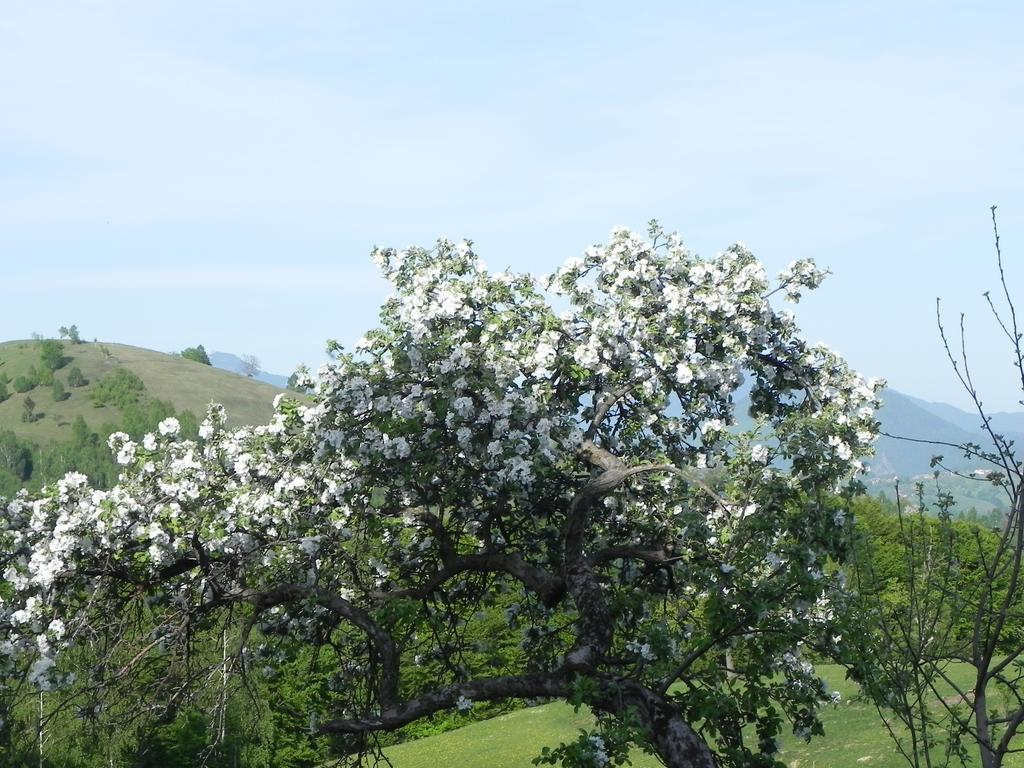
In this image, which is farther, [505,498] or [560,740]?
[560,740]

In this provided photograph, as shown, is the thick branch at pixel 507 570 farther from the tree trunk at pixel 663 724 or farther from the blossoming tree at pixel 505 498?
the tree trunk at pixel 663 724

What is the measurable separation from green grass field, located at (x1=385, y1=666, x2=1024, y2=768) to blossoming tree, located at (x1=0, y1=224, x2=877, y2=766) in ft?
28.8

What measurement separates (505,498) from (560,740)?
23480 millimetres

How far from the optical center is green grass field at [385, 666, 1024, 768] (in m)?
25.5

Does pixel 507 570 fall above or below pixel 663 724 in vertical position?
above

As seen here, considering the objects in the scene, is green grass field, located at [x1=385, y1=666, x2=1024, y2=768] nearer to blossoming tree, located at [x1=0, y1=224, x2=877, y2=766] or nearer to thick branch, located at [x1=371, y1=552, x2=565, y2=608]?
blossoming tree, located at [x1=0, y1=224, x2=877, y2=766]

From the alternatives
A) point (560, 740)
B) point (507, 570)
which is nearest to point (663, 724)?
point (507, 570)

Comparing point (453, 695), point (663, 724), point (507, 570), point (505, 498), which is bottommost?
point (663, 724)

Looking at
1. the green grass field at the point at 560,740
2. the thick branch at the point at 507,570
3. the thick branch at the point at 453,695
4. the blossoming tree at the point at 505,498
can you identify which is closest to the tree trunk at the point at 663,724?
the blossoming tree at the point at 505,498

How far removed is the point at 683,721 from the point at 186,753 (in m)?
40.9

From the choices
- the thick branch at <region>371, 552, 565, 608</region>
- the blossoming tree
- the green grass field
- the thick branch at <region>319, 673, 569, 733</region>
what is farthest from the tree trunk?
the green grass field

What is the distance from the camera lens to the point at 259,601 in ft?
39.8

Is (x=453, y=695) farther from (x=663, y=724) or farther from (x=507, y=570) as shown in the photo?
(x=663, y=724)

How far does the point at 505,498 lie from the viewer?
1303cm
